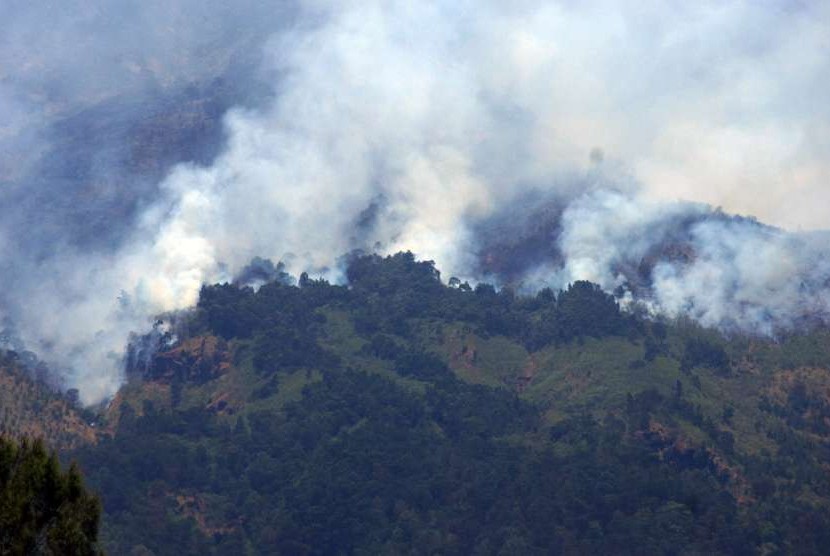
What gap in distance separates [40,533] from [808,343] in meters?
144

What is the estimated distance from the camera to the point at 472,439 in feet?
566

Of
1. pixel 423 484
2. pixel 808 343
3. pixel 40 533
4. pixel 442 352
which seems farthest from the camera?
pixel 442 352

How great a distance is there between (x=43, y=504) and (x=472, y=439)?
118661mm

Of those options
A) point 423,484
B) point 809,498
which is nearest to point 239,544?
point 423,484

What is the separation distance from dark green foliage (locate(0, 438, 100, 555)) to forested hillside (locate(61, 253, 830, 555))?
9353 centimetres

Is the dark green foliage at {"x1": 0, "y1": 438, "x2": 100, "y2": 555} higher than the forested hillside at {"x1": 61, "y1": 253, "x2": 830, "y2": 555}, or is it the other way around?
the forested hillside at {"x1": 61, "y1": 253, "x2": 830, "y2": 555}

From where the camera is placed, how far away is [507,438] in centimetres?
17262

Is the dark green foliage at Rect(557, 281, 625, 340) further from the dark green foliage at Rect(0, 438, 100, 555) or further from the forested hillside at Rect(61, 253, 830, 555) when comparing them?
the dark green foliage at Rect(0, 438, 100, 555)

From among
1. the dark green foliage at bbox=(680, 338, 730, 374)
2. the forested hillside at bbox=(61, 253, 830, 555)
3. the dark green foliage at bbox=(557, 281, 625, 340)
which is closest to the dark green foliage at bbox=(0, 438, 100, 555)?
the forested hillside at bbox=(61, 253, 830, 555)

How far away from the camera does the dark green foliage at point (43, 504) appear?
54.7m

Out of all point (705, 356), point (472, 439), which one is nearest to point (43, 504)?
point (472, 439)

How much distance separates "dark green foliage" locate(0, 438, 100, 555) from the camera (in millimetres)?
54656

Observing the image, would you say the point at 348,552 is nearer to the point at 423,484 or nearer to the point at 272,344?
the point at 423,484

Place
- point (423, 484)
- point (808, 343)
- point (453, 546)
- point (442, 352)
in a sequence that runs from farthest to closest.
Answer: point (442, 352) → point (808, 343) → point (423, 484) → point (453, 546)
